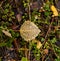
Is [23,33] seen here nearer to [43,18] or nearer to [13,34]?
[13,34]

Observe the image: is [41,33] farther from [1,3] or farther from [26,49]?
[1,3]

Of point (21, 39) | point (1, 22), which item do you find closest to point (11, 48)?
point (21, 39)

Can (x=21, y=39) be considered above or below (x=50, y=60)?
above

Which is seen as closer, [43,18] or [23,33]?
[23,33]

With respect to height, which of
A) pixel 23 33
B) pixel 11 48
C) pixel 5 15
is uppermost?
pixel 5 15

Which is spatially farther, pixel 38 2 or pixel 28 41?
pixel 38 2

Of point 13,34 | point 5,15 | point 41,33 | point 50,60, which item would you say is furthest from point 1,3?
point 50,60
